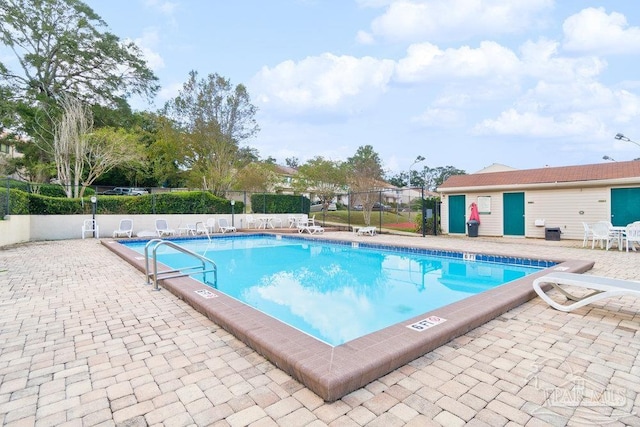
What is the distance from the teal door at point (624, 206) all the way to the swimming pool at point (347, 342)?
9.80m

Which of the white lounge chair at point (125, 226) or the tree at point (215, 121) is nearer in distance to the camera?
the white lounge chair at point (125, 226)

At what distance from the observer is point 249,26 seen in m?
12.2

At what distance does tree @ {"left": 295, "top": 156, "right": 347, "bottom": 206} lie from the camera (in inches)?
892

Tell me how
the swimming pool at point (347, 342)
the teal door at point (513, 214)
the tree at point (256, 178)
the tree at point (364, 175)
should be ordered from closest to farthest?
the swimming pool at point (347, 342)
the teal door at point (513, 214)
the tree at point (364, 175)
the tree at point (256, 178)

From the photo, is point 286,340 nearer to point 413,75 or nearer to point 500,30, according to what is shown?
point 500,30

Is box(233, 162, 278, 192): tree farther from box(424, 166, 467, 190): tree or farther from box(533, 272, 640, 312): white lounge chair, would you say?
box(424, 166, 467, 190): tree

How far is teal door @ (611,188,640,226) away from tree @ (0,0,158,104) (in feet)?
86.0

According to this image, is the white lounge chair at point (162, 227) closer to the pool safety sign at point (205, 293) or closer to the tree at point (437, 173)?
the pool safety sign at point (205, 293)

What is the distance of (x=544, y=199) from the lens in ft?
41.2

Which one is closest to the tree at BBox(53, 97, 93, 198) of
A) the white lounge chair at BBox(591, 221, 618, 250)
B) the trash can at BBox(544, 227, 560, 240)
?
the trash can at BBox(544, 227, 560, 240)

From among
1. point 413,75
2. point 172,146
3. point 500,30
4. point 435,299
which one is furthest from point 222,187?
point 435,299

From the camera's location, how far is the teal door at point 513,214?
13094 millimetres

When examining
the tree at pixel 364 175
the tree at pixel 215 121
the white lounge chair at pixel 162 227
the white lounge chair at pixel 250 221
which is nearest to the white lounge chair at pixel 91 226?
the white lounge chair at pixel 162 227

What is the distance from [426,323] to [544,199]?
12.1 m
